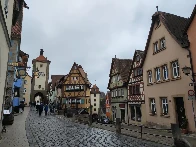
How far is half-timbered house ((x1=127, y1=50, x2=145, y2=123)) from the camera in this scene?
2452 cm

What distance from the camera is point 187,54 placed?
16.2 m

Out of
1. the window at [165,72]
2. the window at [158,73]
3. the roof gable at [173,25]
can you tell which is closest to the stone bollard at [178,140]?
the roof gable at [173,25]

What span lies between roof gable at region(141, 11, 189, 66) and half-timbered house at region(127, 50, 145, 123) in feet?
11.8

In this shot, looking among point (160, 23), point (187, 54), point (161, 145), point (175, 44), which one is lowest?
point (161, 145)

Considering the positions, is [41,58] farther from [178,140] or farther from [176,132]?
[178,140]

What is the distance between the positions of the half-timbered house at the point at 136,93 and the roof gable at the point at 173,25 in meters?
3.60

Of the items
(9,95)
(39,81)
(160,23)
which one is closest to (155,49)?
(160,23)

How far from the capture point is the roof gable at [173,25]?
689 inches

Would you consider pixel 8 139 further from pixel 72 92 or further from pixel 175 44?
pixel 72 92

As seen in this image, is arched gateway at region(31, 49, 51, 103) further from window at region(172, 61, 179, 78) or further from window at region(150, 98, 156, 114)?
window at region(172, 61, 179, 78)

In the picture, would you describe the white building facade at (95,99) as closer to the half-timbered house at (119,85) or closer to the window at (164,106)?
the half-timbered house at (119,85)

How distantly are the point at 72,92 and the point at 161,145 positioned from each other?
39.8 meters

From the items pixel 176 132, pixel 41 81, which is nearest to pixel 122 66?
pixel 176 132

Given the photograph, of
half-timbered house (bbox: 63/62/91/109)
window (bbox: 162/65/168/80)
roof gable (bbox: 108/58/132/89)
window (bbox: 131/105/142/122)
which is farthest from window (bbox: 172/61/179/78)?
half-timbered house (bbox: 63/62/91/109)
